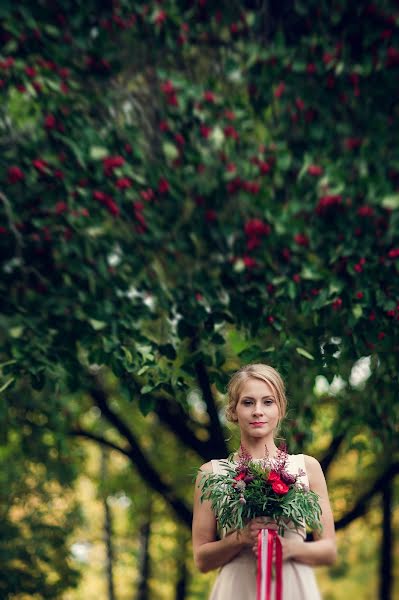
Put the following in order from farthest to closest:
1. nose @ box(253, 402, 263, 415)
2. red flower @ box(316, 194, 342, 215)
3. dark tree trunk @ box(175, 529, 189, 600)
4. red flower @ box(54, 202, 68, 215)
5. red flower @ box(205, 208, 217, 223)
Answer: dark tree trunk @ box(175, 529, 189, 600) < red flower @ box(205, 208, 217, 223) < red flower @ box(316, 194, 342, 215) < red flower @ box(54, 202, 68, 215) < nose @ box(253, 402, 263, 415)

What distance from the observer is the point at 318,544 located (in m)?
3.29

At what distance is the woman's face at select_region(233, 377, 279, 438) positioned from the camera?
11.3 feet

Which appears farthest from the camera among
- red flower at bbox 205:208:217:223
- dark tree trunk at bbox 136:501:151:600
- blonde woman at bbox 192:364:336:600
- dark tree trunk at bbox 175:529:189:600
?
dark tree trunk at bbox 136:501:151:600

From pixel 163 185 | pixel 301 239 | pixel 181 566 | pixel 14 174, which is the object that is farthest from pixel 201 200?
pixel 181 566

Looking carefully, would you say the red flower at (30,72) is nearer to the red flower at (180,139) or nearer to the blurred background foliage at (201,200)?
the blurred background foliage at (201,200)

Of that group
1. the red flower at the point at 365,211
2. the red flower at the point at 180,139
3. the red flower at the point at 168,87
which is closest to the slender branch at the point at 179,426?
the red flower at the point at 365,211

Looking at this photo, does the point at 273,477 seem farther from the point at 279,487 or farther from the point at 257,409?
the point at 257,409

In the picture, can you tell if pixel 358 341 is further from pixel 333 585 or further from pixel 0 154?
pixel 333 585

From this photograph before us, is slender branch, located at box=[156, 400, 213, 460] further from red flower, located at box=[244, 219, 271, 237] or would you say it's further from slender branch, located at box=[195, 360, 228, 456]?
red flower, located at box=[244, 219, 271, 237]

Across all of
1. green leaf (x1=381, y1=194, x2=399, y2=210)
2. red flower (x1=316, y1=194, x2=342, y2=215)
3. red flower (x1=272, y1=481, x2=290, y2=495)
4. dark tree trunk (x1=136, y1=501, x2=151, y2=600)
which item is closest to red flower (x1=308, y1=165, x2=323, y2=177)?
red flower (x1=316, y1=194, x2=342, y2=215)

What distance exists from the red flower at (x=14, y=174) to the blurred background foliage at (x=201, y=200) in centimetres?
2

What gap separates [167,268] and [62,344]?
1.05 m

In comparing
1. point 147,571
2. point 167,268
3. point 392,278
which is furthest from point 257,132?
point 147,571

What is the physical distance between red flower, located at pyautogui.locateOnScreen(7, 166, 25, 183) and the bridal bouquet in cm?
347
